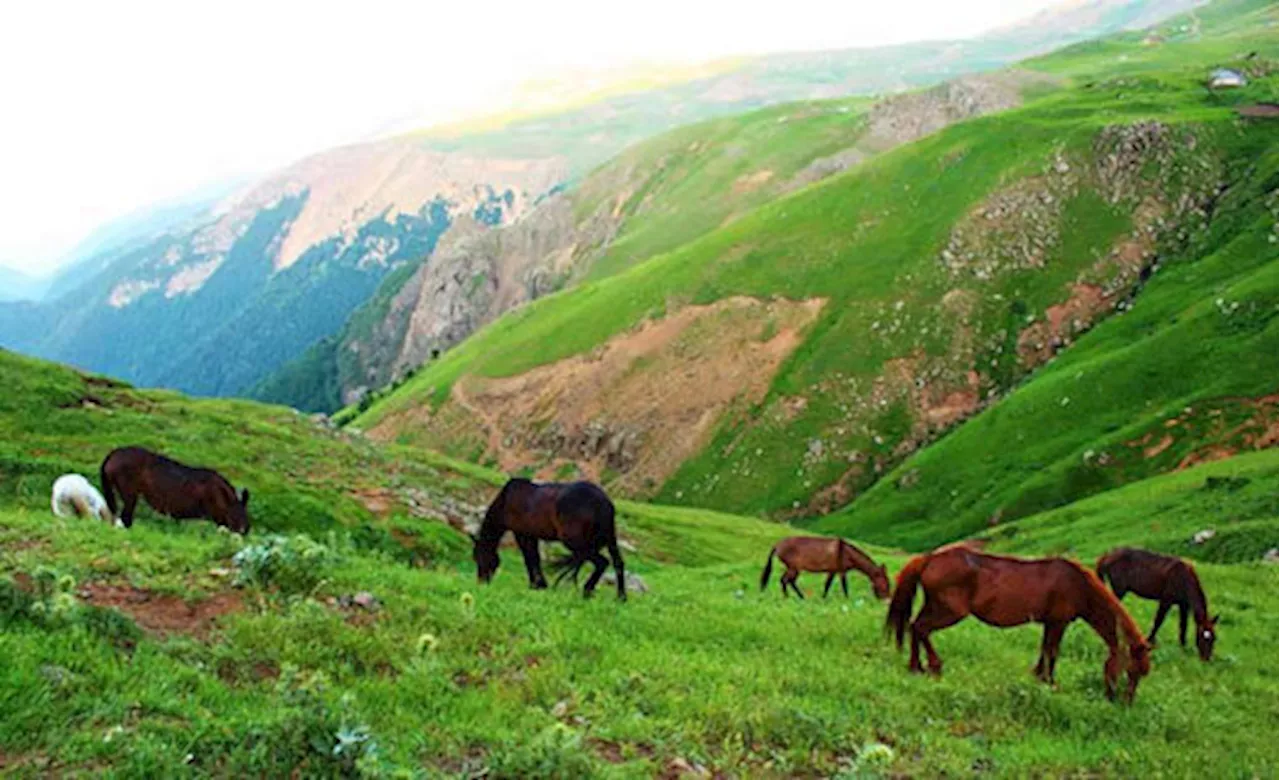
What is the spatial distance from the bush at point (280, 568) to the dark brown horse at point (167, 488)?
8243mm

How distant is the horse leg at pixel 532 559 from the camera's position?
1802 cm

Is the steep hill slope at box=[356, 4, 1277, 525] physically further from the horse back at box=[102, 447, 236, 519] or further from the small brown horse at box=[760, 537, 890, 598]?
the horse back at box=[102, 447, 236, 519]

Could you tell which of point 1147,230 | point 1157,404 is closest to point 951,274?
point 1147,230

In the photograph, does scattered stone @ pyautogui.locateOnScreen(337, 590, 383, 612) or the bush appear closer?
scattered stone @ pyautogui.locateOnScreen(337, 590, 383, 612)

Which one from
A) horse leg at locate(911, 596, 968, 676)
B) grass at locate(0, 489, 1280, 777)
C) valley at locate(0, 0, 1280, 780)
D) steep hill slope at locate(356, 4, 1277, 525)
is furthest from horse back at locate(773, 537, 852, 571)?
steep hill slope at locate(356, 4, 1277, 525)

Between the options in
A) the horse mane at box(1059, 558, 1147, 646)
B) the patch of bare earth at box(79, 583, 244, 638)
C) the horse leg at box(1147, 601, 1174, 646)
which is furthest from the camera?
the horse leg at box(1147, 601, 1174, 646)

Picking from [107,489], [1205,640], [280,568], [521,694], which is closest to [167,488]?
[107,489]

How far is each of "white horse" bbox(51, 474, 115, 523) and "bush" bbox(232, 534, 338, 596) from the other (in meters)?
10.0

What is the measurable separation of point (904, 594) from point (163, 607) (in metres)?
11.3

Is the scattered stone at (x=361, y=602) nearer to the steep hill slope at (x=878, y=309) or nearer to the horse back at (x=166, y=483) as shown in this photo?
the horse back at (x=166, y=483)

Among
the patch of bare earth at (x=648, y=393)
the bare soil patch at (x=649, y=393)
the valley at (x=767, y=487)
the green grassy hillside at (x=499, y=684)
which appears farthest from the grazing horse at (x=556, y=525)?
the patch of bare earth at (x=648, y=393)

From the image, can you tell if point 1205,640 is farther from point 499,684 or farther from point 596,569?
point 499,684

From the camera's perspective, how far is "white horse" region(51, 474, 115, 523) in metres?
21.1

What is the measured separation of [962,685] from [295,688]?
397 inches
